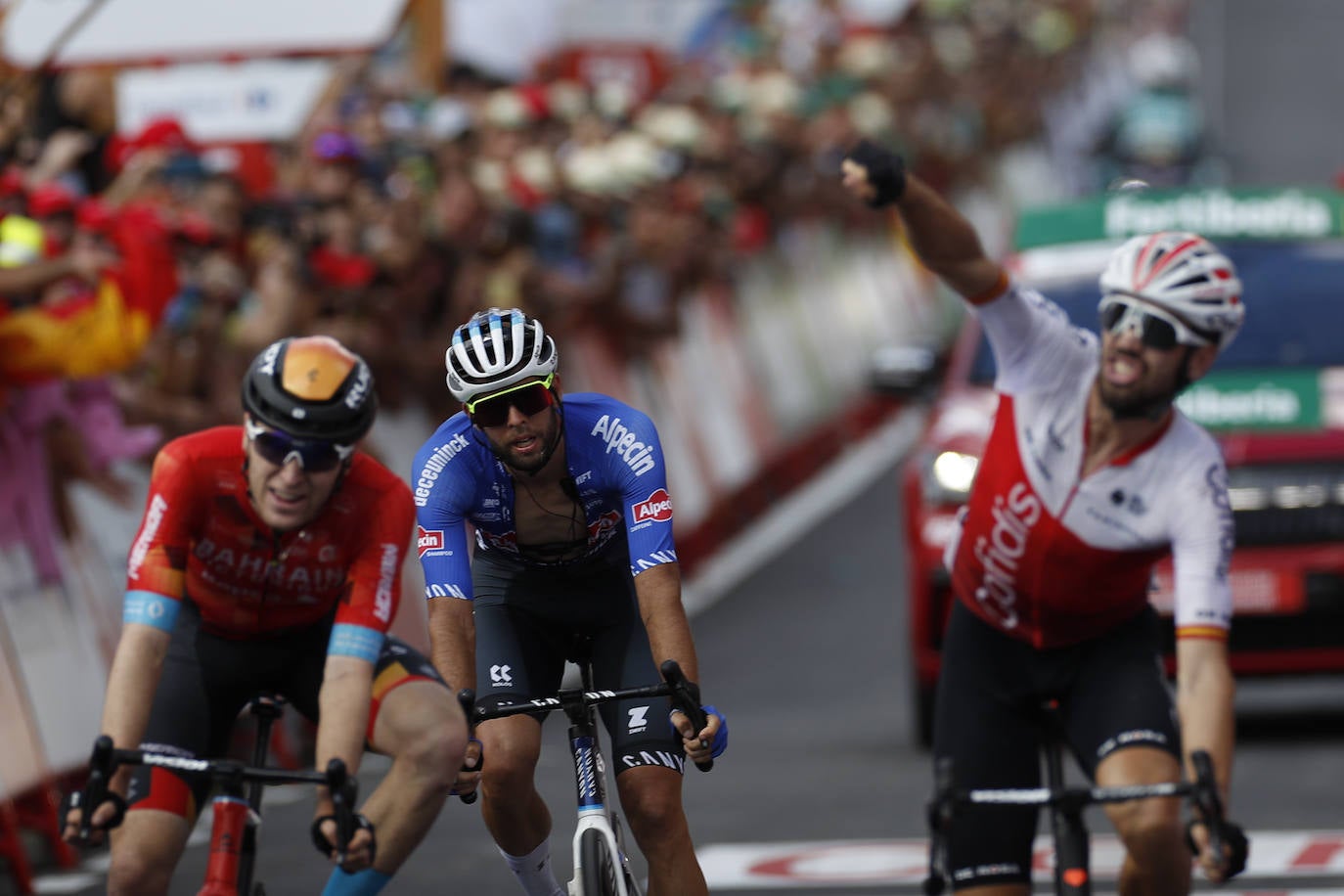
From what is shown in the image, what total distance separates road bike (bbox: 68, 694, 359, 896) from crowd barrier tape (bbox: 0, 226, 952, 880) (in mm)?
3736

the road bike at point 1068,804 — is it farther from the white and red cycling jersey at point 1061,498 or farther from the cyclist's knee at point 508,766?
the cyclist's knee at point 508,766

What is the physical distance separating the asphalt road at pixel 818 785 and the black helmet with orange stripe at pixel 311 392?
117 inches

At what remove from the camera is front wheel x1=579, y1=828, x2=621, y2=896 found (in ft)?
21.4

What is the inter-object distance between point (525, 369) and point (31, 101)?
23.8 feet

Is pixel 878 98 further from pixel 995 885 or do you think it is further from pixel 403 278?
pixel 995 885

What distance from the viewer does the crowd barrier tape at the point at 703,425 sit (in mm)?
10258

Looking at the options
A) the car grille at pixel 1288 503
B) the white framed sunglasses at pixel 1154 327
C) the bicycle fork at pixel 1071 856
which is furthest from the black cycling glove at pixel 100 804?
the car grille at pixel 1288 503

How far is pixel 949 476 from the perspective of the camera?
11312 millimetres


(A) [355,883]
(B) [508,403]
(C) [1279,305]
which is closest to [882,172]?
(B) [508,403]

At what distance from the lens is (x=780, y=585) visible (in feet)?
60.3

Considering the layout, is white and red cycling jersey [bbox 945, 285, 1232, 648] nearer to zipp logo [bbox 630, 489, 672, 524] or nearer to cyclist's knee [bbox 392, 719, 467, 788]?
zipp logo [bbox 630, 489, 672, 524]

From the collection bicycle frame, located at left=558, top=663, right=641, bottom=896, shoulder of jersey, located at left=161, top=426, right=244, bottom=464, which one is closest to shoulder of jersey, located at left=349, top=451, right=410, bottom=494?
shoulder of jersey, located at left=161, top=426, right=244, bottom=464

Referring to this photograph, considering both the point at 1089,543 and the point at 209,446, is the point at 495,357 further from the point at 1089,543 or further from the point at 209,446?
the point at 1089,543

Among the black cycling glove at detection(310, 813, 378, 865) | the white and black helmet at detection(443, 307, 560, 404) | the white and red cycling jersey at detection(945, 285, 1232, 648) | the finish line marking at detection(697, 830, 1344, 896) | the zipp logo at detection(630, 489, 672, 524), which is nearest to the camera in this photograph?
the black cycling glove at detection(310, 813, 378, 865)
